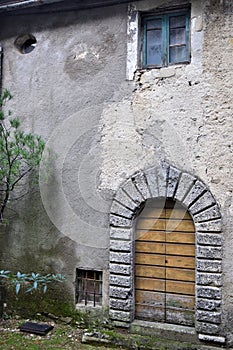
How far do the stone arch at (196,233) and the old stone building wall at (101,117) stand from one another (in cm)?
10

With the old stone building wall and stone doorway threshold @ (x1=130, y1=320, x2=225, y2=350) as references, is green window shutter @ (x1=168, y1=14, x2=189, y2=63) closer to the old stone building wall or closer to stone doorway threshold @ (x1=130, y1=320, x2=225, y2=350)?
the old stone building wall

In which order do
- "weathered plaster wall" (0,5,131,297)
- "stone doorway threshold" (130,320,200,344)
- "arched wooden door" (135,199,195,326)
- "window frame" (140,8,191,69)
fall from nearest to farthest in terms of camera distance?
"stone doorway threshold" (130,320,200,344), "arched wooden door" (135,199,195,326), "window frame" (140,8,191,69), "weathered plaster wall" (0,5,131,297)

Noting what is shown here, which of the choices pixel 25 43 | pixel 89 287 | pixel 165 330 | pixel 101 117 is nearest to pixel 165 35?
pixel 101 117

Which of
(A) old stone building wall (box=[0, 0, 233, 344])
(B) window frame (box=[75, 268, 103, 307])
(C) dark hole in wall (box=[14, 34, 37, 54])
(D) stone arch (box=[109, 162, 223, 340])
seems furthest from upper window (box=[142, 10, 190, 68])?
(B) window frame (box=[75, 268, 103, 307])

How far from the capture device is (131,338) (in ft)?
14.7

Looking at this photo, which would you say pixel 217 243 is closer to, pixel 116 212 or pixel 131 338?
pixel 116 212

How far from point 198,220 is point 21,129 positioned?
3001mm

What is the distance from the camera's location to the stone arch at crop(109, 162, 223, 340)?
4.21 m

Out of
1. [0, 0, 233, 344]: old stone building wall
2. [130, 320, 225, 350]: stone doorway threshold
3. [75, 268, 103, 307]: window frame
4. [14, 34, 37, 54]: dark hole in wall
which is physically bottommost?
[130, 320, 225, 350]: stone doorway threshold

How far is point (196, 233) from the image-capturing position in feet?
14.3

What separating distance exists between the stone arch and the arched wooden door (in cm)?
14

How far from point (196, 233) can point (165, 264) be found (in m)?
0.62

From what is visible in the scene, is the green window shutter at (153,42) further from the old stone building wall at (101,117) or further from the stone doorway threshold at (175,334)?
the stone doorway threshold at (175,334)

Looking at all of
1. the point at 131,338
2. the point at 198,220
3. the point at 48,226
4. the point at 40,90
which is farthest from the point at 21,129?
A: the point at 131,338
